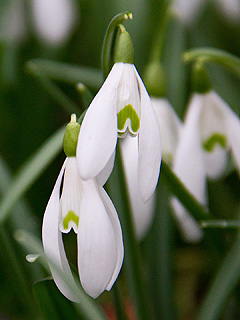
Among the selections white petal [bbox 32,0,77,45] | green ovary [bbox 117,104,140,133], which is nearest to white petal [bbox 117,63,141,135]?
green ovary [bbox 117,104,140,133]

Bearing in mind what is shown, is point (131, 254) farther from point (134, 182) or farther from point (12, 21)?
point (12, 21)

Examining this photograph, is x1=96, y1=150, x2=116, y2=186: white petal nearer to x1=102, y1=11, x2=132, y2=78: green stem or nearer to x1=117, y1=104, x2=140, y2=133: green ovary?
x1=117, y1=104, x2=140, y2=133: green ovary

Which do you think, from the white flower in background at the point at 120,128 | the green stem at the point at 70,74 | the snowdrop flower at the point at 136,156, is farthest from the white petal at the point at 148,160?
the green stem at the point at 70,74

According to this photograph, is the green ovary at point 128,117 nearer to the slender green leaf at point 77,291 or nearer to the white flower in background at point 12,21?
the slender green leaf at point 77,291

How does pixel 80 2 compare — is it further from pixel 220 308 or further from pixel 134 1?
pixel 220 308

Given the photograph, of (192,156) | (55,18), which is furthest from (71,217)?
(55,18)

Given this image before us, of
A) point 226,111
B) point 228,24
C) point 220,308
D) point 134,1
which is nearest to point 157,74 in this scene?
point 226,111
